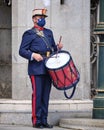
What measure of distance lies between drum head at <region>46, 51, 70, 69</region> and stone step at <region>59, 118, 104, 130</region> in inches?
47.0

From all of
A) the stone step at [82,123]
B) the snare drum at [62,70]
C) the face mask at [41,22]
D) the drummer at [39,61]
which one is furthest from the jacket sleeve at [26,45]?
Answer: the stone step at [82,123]

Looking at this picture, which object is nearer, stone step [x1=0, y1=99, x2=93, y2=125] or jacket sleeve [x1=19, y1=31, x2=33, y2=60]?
jacket sleeve [x1=19, y1=31, x2=33, y2=60]

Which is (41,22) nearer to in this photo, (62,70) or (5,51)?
(62,70)

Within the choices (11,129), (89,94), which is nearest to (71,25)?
(89,94)

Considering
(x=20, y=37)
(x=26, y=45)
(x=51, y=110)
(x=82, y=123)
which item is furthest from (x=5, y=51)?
(x=82, y=123)

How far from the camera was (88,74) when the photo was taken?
40.7 feet

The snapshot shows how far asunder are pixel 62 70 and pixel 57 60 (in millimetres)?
191

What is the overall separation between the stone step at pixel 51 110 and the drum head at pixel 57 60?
1.37 metres

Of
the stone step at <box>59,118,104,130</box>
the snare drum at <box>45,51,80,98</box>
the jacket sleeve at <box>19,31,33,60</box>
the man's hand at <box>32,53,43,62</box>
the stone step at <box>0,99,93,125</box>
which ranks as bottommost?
the stone step at <box>59,118,104,130</box>

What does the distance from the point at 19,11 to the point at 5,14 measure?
86 cm

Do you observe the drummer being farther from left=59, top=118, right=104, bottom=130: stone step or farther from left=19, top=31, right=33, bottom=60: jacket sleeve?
left=59, top=118, right=104, bottom=130: stone step

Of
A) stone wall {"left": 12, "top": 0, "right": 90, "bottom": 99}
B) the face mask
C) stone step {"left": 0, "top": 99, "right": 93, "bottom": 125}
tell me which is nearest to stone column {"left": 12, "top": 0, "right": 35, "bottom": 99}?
stone wall {"left": 12, "top": 0, "right": 90, "bottom": 99}

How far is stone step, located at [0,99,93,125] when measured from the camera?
1183 centimetres

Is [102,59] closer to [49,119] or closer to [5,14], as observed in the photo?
[49,119]
